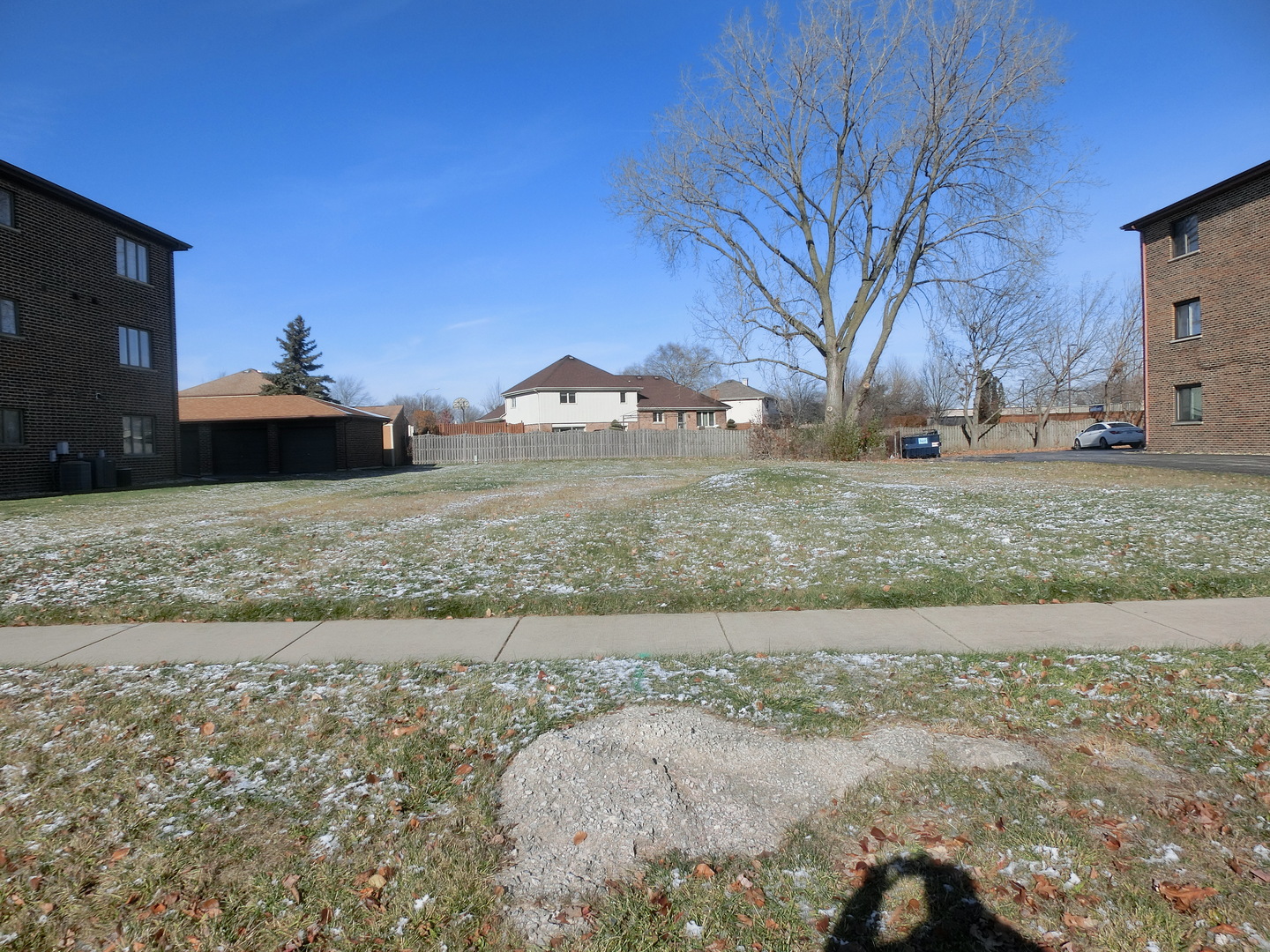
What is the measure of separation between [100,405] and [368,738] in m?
23.4

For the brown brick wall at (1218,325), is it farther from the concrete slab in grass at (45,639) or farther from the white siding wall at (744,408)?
the white siding wall at (744,408)

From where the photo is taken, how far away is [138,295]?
2395 cm

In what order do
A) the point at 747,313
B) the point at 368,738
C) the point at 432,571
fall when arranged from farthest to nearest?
the point at 747,313 → the point at 432,571 → the point at 368,738

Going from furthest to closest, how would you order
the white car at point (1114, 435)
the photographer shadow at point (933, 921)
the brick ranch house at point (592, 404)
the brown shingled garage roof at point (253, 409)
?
1. the brick ranch house at point (592, 404)
2. the white car at point (1114, 435)
3. the brown shingled garage roof at point (253, 409)
4. the photographer shadow at point (933, 921)

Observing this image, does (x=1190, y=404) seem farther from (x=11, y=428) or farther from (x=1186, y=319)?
(x=11, y=428)

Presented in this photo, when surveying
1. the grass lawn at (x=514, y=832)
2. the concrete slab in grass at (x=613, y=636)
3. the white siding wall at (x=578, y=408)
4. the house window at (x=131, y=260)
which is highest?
the house window at (x=131, y=260)

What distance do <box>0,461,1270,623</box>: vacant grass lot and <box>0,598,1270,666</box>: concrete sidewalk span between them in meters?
0.40

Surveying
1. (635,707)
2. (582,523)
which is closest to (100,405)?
(582,523)

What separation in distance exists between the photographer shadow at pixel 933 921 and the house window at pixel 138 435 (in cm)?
2661

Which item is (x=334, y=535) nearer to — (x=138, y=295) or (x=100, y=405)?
(x=100, y=405)

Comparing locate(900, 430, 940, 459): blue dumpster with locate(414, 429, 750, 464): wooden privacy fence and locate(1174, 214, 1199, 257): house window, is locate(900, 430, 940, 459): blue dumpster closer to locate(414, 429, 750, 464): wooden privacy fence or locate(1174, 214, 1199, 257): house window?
locate(414, 429, 750, 464): wooden privacy fence

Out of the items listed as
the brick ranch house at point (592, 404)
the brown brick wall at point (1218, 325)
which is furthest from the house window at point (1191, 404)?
the brick ranch house at point (592, 404)

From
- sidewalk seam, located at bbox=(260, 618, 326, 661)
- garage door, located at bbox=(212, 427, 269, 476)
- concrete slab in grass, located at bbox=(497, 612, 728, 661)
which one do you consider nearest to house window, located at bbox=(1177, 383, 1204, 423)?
concrete slab in grass, located at bbox=(497, 612, 728, 661)

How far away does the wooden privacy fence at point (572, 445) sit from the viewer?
3997 cm
